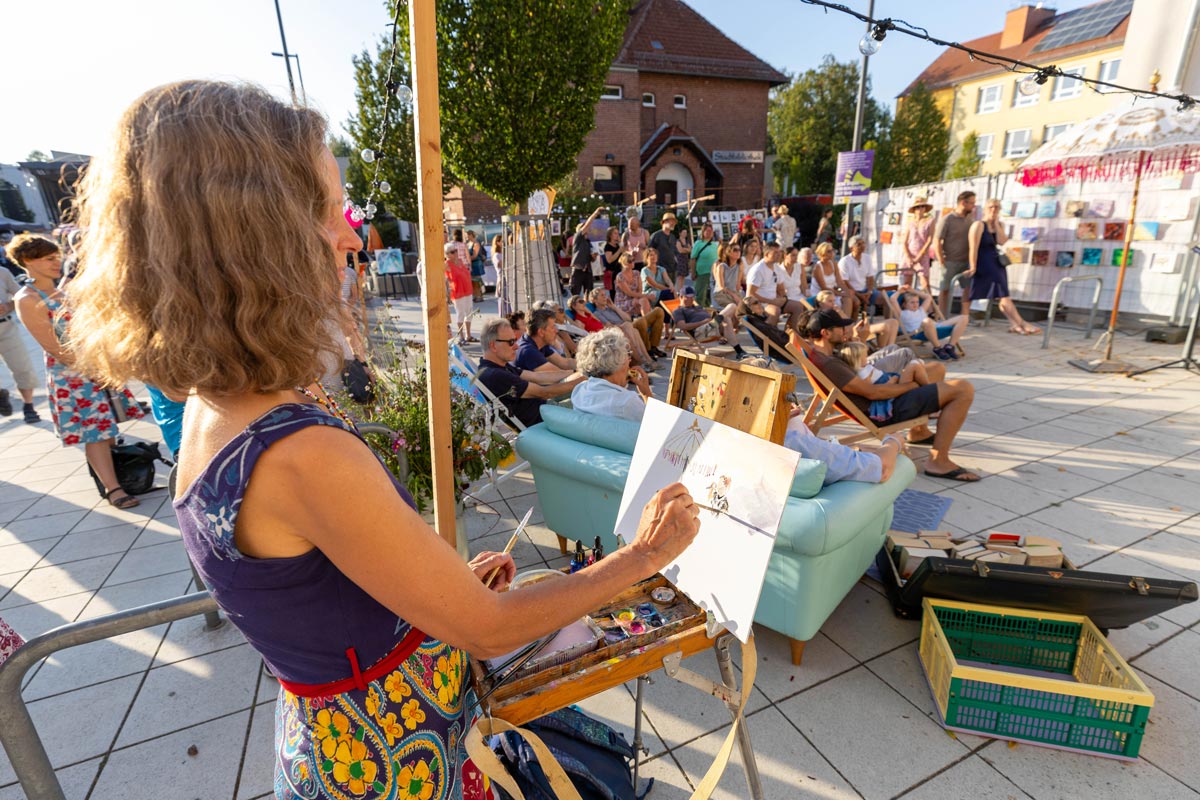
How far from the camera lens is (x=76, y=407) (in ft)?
13.4

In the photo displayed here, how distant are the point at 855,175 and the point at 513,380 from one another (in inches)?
389

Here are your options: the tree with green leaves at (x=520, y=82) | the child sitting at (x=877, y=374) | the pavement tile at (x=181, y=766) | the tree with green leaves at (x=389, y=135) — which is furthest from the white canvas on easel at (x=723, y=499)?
the tree with green leaves at (x=389, y=135)

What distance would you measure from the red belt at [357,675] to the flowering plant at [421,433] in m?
2.18

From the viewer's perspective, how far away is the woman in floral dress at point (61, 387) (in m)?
3.77

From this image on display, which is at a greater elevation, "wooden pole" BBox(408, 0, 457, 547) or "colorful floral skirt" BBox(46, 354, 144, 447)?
"wooden pole" BBox(408, 0, 457, 547)

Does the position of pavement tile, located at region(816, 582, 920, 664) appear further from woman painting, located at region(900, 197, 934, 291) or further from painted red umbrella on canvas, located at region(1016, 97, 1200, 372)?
woman painting, located at region(900, 197, 934, 291)

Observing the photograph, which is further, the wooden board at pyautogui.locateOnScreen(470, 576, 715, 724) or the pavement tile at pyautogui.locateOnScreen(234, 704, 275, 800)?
the pavement tile at pyautogui.locateOnScreen(234, 704, 275, 800)

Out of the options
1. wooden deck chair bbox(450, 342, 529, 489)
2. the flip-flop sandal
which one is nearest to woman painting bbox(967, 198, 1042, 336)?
the flip-flop sandal

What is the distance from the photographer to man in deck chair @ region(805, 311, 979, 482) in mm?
4367

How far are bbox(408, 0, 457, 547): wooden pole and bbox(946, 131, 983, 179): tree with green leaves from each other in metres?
36.1

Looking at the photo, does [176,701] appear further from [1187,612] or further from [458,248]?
[458,248]

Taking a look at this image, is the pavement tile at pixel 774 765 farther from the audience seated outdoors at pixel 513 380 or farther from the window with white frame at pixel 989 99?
the window with white frame at pixel 989 99

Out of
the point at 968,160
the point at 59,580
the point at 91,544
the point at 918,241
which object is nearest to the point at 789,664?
the point at 59,580

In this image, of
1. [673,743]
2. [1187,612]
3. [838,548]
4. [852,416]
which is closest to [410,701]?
[673,743]
